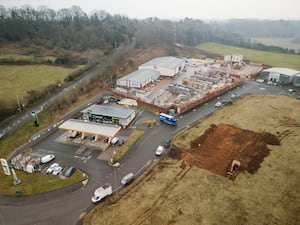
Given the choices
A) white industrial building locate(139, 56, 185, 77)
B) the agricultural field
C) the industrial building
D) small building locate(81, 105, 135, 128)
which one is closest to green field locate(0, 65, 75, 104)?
small building locate(81, 105, 135, 128)

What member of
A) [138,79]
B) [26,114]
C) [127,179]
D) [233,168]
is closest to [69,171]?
[127,179]

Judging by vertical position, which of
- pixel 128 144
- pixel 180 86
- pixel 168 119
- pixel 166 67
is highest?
pixel 166 67

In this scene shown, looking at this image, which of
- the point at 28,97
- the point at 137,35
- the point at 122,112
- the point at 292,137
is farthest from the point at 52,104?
the point at 137,35

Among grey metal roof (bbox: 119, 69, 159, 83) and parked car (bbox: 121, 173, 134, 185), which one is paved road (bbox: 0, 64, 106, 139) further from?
parked car (bbox: 121, 173, 134, 185)

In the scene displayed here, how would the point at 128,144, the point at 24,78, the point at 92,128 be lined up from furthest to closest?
the point at 24,78 < the point at 92,128 < the point at 128,144

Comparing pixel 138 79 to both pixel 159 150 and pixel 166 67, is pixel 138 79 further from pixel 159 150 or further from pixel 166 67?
pixel 159 150

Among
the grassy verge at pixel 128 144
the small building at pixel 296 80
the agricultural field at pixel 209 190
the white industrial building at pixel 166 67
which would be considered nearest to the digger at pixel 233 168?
the agricultural field at pixel 209 190

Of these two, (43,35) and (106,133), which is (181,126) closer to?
(106,133)

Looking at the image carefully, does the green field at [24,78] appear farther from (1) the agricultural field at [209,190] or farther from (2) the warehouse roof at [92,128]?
(1) the agricultural field at [209,190]
